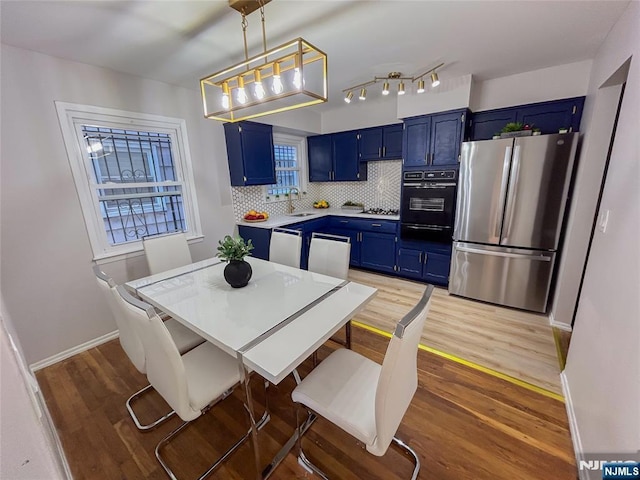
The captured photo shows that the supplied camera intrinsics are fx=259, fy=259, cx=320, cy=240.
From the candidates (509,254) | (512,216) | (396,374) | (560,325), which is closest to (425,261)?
(509,254)

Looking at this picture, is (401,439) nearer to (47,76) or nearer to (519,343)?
(519,343)

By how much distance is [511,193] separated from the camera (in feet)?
8.72

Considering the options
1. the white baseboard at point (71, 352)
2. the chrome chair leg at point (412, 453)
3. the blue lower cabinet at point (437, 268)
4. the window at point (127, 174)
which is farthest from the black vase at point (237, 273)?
the blue lower cabinet at point (437, 268)

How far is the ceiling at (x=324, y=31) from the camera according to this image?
1604mm

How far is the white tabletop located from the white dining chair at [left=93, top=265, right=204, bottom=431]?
20 centimetres

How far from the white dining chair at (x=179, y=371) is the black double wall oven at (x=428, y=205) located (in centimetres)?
272

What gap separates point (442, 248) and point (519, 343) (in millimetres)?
1279

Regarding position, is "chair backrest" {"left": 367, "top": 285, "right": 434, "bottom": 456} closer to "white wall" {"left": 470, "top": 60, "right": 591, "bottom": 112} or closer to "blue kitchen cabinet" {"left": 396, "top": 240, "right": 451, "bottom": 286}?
"blue kitchen cabinet" {"left": 396, "top": 240, "right": 451, "bottom": 286}

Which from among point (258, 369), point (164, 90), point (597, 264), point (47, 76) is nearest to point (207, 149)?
point (164, 90)

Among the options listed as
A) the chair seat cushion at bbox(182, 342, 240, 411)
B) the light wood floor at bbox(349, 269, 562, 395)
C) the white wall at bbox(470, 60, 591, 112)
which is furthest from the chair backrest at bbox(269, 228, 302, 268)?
the white wall at bbox(470, 60, 591, 112)

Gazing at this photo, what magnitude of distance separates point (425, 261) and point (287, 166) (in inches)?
108

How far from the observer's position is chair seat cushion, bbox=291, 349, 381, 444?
110cm

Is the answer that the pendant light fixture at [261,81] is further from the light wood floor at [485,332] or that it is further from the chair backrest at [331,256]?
the light wood floor at [485,332]

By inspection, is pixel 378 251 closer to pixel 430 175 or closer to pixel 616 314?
pixel 430 175
